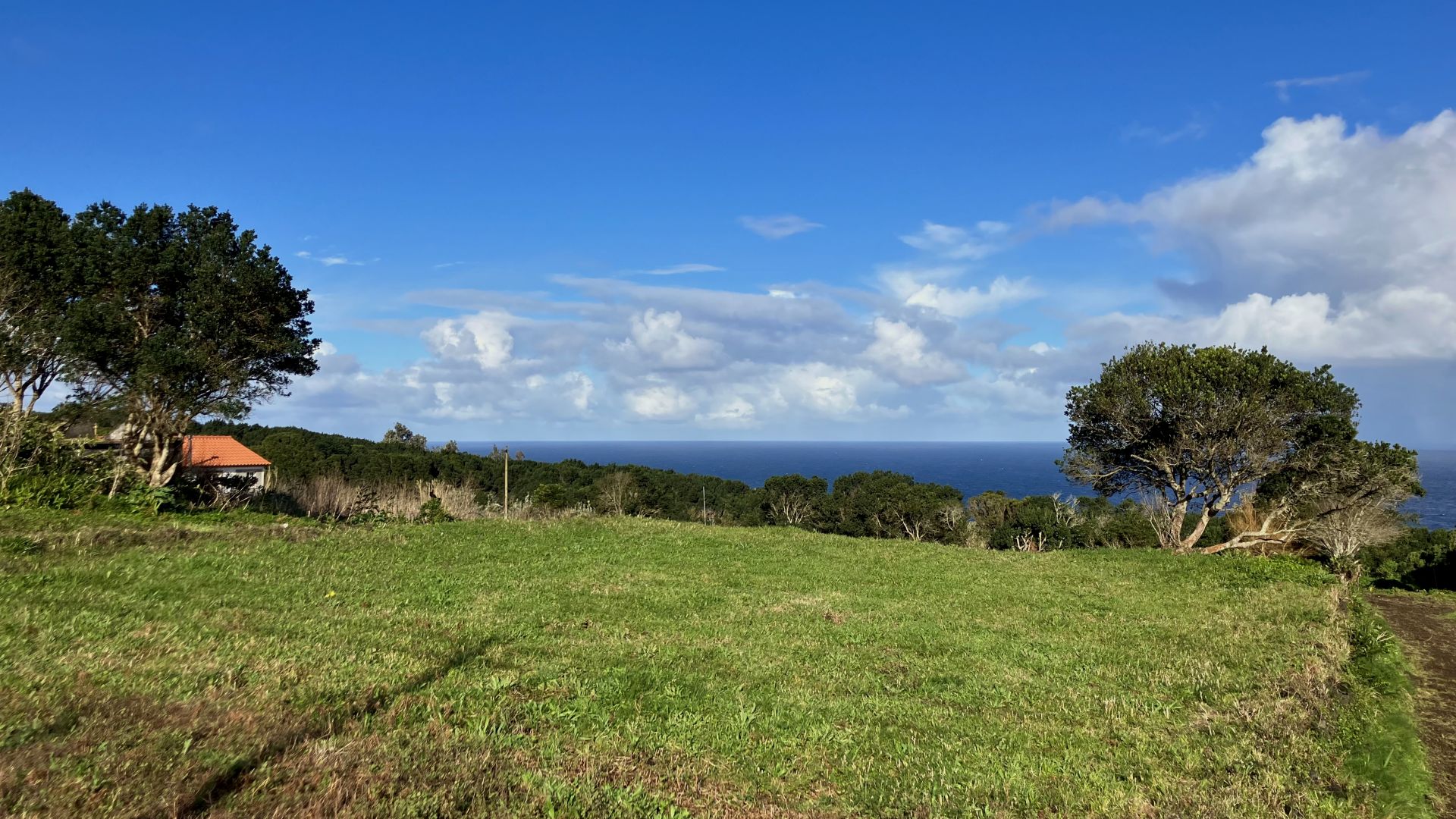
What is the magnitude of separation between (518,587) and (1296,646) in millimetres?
11022

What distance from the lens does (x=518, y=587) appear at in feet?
36.1

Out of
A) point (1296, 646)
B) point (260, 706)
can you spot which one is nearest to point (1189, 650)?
point (1296, 646)

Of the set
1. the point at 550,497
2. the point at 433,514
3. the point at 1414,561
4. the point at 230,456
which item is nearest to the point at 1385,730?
the point at 433,514

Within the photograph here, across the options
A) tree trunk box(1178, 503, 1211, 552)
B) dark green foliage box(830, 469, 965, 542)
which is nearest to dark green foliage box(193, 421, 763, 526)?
dark green foliage box(830, 469, 965, 542)

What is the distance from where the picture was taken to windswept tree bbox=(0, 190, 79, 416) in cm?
1839

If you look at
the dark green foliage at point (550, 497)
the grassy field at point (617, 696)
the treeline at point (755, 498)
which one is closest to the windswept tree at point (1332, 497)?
the grassy field at point (617, 696)

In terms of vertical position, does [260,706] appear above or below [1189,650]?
above

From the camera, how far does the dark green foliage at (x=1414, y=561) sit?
2192cm

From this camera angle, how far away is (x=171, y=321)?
21031 millimetres

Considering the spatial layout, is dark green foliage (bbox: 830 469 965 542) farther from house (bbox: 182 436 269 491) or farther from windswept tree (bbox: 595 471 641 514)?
house (bbox: 182 436 269 491)

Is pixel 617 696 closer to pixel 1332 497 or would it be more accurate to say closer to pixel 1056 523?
pixel 1332 497

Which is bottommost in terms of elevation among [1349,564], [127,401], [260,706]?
[1349,564]

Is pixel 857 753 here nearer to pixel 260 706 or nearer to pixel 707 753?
pixel 707 753

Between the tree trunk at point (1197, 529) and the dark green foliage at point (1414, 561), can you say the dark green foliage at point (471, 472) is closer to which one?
the tree trunk at point (1197, 529)
